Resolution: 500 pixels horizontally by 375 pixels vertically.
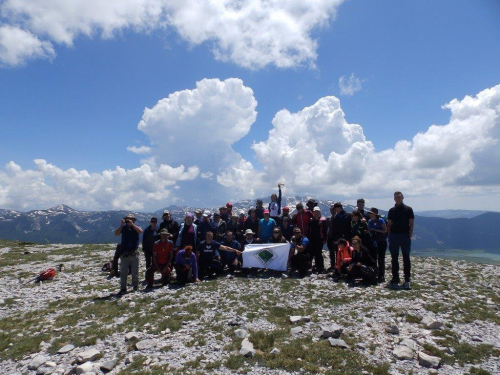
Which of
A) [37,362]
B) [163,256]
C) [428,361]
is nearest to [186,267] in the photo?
[163,256]

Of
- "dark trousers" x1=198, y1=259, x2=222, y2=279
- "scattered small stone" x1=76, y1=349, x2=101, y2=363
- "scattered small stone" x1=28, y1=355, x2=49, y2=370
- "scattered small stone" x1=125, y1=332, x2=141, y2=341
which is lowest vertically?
"scattered small stone" x1=28, y1=355, x2=49, y2=370

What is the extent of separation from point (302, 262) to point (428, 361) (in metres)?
9.79

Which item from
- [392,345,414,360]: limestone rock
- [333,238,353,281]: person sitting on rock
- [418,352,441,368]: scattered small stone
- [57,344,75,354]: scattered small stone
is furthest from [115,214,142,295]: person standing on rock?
[418,352,441,368]: scattered small stone

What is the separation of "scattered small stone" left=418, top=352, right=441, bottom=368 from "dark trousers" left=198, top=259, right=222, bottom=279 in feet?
39.2

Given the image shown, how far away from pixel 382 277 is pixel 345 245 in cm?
258

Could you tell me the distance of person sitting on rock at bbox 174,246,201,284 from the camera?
16781mm

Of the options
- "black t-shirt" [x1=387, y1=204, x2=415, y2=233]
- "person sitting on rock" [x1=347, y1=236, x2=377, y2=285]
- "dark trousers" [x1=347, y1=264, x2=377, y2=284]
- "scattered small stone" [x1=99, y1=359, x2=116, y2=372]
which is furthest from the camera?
"person sitting on rock" [x1=347, y1=236, x2=377, y2=285]

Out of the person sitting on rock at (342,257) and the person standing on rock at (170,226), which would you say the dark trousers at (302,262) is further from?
the person standing on rock at (170,226)

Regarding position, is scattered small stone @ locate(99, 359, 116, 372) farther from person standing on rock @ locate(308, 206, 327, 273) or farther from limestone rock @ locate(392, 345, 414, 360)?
person standing on rock @ locate(308, 206, 327, 273)

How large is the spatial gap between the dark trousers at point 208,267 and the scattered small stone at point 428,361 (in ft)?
39.2

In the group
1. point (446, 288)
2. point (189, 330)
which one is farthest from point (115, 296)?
point (446, 288)

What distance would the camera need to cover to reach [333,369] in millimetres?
7863

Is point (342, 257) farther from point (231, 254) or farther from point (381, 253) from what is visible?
point (231, 254)

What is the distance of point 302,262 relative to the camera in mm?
17656
